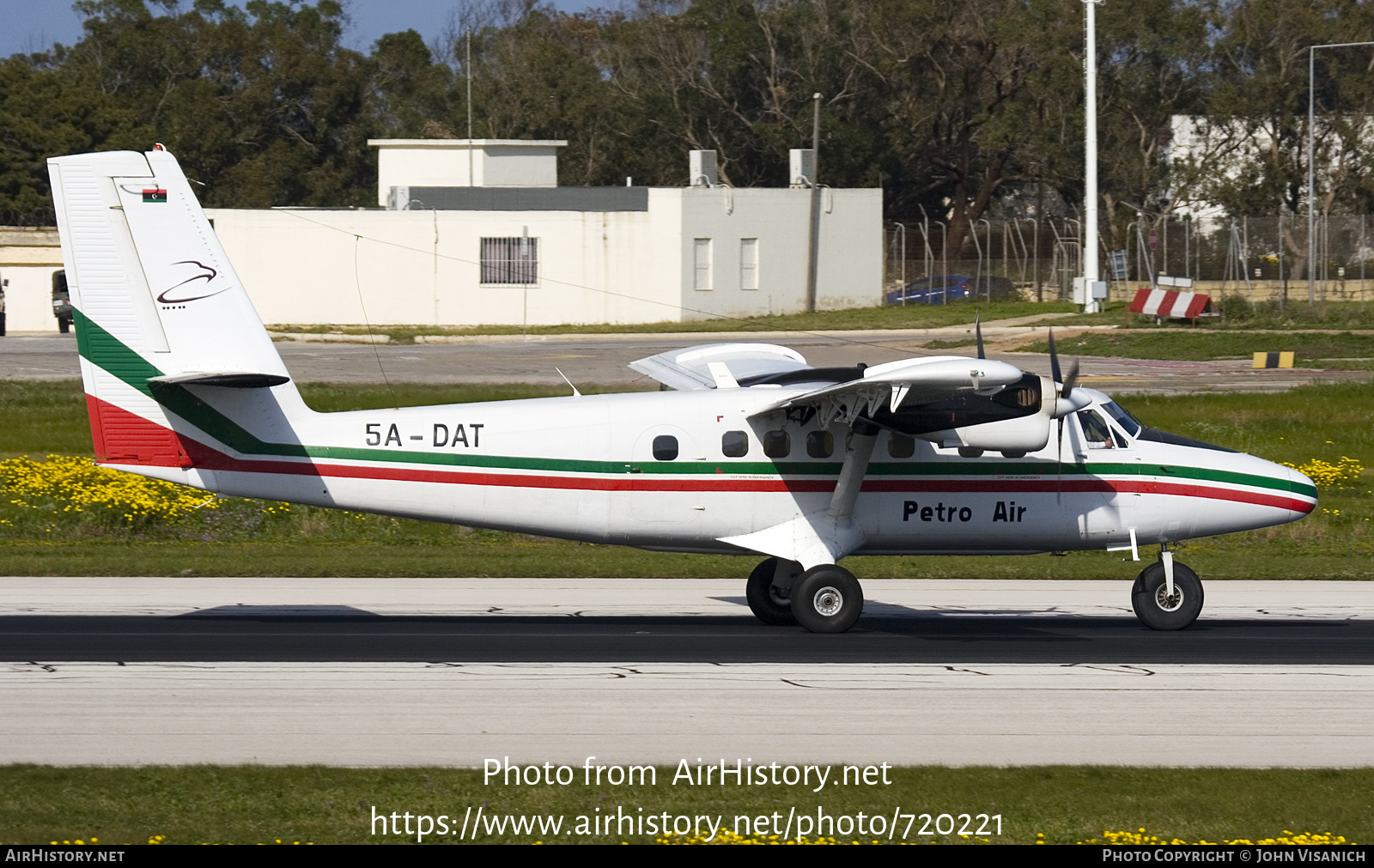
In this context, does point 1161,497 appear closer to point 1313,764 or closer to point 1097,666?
point 1097,666

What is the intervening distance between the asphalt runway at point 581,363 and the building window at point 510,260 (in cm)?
862

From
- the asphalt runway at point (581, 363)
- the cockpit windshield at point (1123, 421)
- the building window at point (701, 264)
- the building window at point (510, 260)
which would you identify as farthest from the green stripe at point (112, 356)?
the building window at point (701, 264)

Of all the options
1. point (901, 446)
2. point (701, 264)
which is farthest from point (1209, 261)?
point (901, 446)

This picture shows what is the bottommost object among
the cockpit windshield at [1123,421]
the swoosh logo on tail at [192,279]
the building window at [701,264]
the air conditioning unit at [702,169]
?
the cockpit windshield at [1123,421]

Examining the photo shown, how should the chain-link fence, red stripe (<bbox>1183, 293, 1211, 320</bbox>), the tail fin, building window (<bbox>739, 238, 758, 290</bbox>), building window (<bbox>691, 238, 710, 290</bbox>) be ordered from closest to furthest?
the tail fin
red stripe (<bbox>1183, 293, 1211, 320</bbox>)
the chain-link fence
building window (<bbox>691, 238, 710, 290</bbox>)
building window (<bbox>739, 238, 758, 290</bbox>)

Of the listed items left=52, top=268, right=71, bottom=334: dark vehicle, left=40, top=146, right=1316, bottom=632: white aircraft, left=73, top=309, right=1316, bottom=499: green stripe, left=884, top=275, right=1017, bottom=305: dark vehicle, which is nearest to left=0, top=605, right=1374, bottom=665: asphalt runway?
left=40, top=146, right=1316, bottom=632: white aircraft

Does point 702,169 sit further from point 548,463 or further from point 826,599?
point 826,599

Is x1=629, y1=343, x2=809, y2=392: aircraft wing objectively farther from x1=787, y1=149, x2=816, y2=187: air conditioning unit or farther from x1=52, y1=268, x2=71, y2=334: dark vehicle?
x1=52, y1=268, x2=71, y2=334: dark vehicle

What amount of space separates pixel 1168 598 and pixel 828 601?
12.3 ft

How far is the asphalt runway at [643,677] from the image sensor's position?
485 inches

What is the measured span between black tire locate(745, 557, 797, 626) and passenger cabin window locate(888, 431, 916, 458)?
1.84 m

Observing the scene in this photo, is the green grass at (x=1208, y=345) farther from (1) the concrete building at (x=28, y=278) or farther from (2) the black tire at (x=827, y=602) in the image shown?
(1) the concrete building at (x=28, y=278)

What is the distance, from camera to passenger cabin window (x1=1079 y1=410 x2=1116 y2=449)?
17.2m

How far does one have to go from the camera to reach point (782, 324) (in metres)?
63.6
